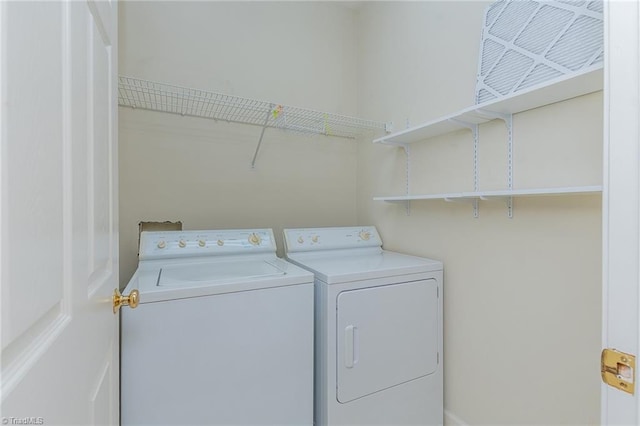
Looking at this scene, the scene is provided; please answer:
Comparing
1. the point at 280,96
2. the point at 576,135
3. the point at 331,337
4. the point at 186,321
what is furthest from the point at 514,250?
the point at 280,96

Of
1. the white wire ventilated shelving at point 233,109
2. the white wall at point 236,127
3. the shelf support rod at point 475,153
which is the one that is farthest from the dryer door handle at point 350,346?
the white wire ventilated shelving at point 233,109

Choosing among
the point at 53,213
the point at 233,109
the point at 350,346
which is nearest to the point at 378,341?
the point at 350,346

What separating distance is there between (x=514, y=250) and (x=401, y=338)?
29.4 inches

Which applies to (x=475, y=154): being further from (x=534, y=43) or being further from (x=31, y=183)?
(x=31, y=183)

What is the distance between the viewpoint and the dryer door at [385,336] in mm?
1488

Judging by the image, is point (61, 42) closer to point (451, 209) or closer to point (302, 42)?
point (451, 209)

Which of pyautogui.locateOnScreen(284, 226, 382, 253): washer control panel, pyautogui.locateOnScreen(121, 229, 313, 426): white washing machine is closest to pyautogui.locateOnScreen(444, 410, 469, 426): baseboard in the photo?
pyautogui.locateOnScreen(121, 229, 313, 426): white washing machine

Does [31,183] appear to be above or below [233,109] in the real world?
below

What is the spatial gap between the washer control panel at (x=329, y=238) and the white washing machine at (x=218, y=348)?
17.6 inches

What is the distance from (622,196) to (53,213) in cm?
101

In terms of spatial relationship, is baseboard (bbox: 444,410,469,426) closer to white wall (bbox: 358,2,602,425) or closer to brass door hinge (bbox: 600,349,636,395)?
white wall (bbox: 358,2,602,425)

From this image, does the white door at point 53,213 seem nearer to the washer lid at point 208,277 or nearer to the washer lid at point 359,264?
the washer lid at point 208,277

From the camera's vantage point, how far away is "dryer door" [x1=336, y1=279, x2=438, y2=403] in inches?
58.6

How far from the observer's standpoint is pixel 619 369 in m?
0.57
